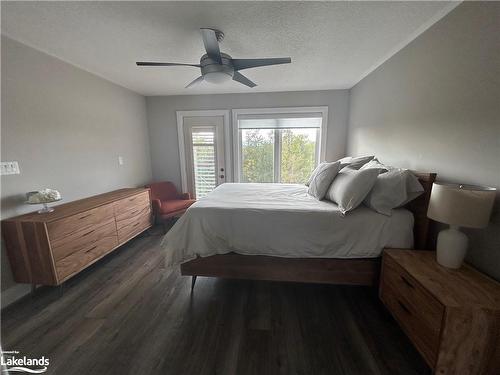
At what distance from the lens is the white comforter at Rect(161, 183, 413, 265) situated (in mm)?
1660

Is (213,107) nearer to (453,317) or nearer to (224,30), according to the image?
(224,30)

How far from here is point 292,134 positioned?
12.5 ft

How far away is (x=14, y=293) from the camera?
1846 mm

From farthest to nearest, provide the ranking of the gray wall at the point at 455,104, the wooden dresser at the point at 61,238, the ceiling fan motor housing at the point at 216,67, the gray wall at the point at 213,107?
the gray wall at the point at 213,107, the ceiling fan motor housing at the point at 216,67, the wooden dresser at the point at 61,238, the gray wall at the point at 455,104

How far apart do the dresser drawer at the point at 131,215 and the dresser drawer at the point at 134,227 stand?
0.03 metres

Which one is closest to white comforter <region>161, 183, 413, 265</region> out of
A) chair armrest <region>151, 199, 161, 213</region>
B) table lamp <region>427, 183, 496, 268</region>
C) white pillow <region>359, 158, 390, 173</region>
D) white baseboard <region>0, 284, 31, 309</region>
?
table lamp <region>427, 183, 496, 268</region>

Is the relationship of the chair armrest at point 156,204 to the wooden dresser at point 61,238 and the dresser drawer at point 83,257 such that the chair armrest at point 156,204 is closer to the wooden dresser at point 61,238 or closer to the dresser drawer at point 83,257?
the wooden dresser at point 61,238

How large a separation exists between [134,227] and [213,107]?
2449 mm

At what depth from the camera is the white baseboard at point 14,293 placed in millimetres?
1782

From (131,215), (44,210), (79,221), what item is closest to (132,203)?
(131,215)

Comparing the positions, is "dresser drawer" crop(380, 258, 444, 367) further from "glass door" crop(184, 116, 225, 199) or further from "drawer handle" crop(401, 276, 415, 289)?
"glass door" crop(184, 116, 225, 199)

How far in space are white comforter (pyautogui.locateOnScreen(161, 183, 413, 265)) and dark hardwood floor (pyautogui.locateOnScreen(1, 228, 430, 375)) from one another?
1.49 ft
